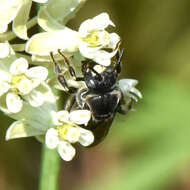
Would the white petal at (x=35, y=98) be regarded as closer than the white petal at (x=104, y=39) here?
Yes

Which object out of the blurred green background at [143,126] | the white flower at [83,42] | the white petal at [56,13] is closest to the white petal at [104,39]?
the white flower at [83,42]

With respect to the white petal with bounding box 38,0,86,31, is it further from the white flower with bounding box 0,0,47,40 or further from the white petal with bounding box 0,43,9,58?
the white petal with bounding box 0,43,9,58

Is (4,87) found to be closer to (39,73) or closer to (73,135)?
(39,73)

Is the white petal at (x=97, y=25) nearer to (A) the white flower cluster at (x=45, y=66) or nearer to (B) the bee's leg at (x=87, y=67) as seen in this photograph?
(A) the white flower cluster at (x=45, y=66)

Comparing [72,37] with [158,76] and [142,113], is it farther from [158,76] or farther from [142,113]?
[158,76]

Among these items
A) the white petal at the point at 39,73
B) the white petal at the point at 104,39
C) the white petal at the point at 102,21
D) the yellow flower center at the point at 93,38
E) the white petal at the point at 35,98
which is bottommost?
the white petal at the point at 35,98

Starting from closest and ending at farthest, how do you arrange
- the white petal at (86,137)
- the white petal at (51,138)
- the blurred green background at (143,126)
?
1. the white petal at (51,138)
2. the white petal at (86,137)
3. the blurred green background at (143,126)

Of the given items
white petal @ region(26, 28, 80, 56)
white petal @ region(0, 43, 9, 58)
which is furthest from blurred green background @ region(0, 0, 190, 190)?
white petal @ region(0, 43, 9, 58)
